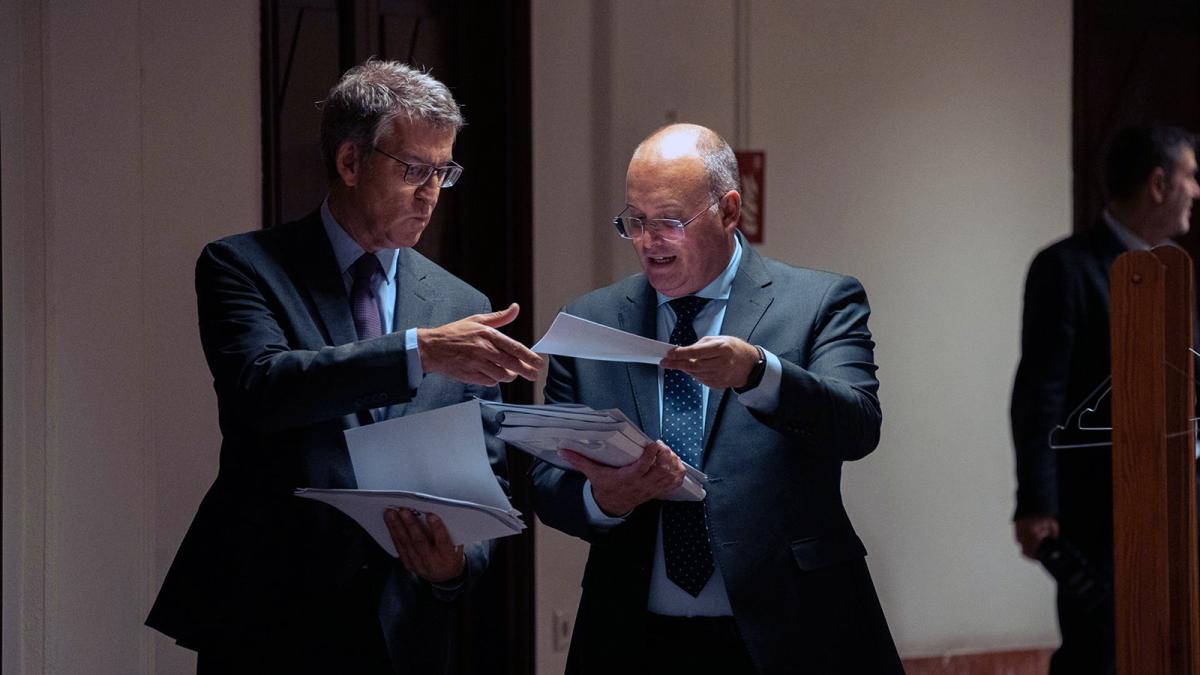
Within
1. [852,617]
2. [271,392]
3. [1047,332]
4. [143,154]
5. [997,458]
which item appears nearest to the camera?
[271,392]

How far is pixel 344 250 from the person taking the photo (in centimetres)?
257

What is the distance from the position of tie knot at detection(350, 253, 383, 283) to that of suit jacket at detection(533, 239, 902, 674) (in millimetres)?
414

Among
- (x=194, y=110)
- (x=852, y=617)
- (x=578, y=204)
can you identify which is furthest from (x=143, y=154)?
(x=852, y=617)

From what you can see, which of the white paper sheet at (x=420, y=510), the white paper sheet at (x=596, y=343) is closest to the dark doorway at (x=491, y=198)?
the white paper sheet at (x=420, y=510)

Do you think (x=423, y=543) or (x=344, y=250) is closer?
(x=423, y=543)

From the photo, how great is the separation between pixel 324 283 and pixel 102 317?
4.65ft

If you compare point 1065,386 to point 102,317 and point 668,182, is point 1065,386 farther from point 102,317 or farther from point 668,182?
point 102,317

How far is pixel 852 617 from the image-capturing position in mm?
2473

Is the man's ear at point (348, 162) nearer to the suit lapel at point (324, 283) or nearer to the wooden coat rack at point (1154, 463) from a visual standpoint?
the suit lapel at point (324, 283)

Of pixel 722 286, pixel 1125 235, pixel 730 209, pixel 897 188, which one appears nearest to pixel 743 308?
pixel 722 286

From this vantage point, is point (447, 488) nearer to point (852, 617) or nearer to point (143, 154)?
point (852, 617)

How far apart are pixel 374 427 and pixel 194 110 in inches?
71.1

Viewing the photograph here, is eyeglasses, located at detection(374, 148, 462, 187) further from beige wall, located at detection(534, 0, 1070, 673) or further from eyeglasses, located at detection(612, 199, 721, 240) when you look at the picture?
beige wall, located at detection(534, 0, 1070, 673)

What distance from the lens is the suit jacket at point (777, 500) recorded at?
94.3 inches
